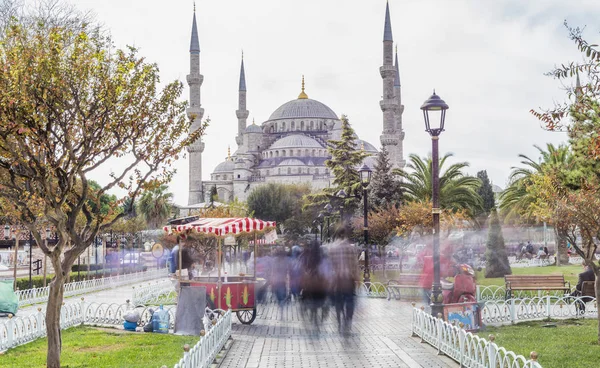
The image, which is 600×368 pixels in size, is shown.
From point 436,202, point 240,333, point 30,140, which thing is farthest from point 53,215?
point 436,202

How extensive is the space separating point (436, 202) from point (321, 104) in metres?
91.0

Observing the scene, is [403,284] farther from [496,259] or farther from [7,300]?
[7,300]

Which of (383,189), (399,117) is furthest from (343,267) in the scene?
(399,117)

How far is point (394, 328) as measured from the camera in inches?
484

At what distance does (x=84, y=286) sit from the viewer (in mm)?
23031

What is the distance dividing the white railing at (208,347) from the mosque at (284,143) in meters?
53.5

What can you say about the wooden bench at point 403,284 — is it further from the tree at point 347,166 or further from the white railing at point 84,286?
→ the tree at point 347,166

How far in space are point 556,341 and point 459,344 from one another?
2523 millimetres

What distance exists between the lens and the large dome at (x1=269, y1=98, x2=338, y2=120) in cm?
9850

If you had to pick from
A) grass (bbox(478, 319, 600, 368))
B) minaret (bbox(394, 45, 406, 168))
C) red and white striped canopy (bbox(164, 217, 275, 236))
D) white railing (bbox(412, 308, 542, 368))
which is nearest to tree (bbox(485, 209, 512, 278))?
grass (bbox(478, 319, 600, 368))

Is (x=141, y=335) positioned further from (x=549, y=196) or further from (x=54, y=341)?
(x=549, y=196)

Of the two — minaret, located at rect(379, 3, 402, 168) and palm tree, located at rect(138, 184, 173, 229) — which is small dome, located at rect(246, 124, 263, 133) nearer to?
minaret, located at rect(379, 3, 402, 168)

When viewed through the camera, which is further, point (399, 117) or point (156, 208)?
point (399, 117)

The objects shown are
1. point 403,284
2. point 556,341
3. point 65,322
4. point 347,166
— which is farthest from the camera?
point 347,166
